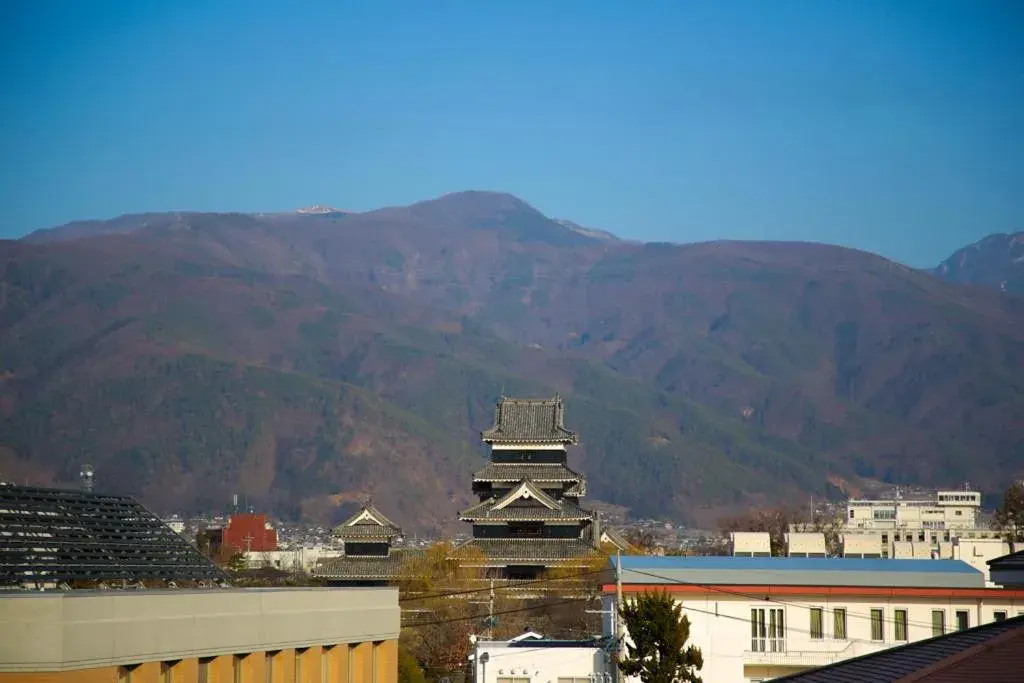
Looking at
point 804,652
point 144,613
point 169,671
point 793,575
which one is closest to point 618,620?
point 793,575

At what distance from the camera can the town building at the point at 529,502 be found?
335 ft

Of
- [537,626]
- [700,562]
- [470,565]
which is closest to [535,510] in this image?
[470,565]

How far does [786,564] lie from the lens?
185ft

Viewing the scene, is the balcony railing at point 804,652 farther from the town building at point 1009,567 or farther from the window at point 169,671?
the window at point 169,671

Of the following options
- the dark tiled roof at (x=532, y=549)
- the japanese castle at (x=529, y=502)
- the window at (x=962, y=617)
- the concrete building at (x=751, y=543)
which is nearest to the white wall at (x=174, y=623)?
the window at (x=962, y=617)

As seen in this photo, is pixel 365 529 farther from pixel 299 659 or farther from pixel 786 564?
pixel 299 659

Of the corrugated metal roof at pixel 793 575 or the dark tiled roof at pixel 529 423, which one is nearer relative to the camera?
the corrugated metal roof at pixel 793 575

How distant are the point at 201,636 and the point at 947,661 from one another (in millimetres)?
13986

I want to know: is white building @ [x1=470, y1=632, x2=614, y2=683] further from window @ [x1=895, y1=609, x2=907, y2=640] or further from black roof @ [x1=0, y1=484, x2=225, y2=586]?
black roof @ [x1=0, y1=484, x2=225, y2=586]

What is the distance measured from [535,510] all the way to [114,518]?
65.8 meters

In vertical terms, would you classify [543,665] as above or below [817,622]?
below

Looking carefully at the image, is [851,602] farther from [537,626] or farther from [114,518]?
[537,626]

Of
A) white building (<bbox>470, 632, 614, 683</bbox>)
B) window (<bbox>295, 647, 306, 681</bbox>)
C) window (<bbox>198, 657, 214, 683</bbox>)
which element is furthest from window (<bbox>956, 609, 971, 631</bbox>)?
window (<bbox>198, 657, 214, 683</bbox>)

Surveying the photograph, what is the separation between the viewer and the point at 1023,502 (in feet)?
516
